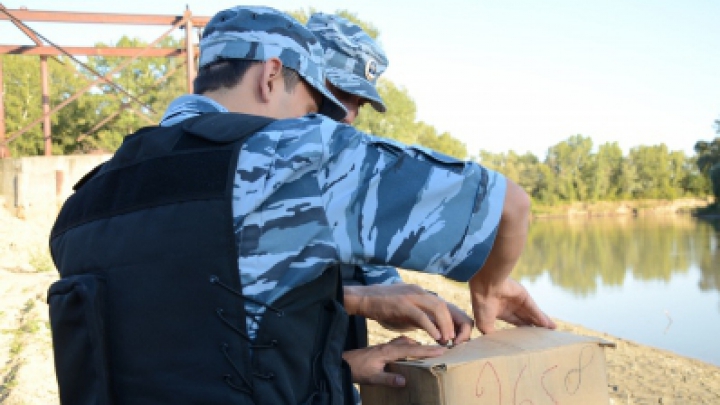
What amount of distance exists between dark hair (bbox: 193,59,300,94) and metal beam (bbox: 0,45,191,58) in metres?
10.6

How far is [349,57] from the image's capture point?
2707mm

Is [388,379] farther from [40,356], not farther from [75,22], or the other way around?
[75,22]

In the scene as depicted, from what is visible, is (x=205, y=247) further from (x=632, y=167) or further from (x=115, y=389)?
(x=632, y=167)

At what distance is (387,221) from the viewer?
1.27 metres

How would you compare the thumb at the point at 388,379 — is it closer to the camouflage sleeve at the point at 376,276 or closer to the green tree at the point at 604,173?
the camouflage sleeve at the point at 376,276

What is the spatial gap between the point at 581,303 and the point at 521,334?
15128 mm

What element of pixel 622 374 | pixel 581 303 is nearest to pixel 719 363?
pixel 622 374

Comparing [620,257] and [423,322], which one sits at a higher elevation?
[423,322]

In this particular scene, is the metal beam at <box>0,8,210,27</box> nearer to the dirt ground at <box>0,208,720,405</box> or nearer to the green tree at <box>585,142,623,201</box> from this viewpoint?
the dirt ground at <box>0,208,720,405</box>

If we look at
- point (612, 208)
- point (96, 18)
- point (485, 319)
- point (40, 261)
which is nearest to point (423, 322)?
point (485, 319)

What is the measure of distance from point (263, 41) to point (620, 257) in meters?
24.9

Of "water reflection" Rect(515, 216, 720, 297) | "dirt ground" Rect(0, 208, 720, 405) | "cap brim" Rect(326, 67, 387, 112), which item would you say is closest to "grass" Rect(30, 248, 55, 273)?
"dirt ground" Rect(0, 208, 720, 405)

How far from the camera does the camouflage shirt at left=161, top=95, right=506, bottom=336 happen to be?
1259mm

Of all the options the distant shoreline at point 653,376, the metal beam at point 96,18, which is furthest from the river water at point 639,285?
the metal beam at point 96,18
